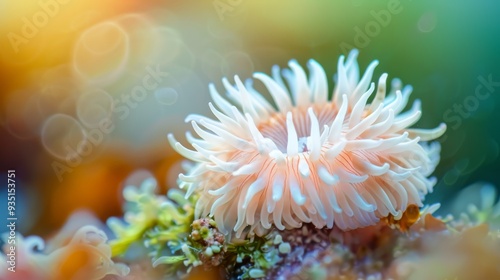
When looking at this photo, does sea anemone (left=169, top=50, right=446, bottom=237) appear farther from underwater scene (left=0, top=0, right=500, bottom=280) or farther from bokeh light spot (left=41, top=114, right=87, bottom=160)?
bokeh light spot (left=41, top=114, right=87, bottom=160)

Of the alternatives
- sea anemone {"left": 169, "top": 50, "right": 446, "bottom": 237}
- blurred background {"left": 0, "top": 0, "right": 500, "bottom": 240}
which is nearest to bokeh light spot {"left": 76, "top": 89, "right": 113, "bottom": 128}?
blurred background {"left": 0, "top": 0, "right": 500, "bottom": 240}

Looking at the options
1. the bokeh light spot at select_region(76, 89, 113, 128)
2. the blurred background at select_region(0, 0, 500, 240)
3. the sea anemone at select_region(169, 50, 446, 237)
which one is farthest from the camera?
the bokeh light spot at select_region(76, 89, 113, 128)

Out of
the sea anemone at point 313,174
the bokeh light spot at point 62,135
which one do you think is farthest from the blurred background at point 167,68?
the sea anemone at point 313,174

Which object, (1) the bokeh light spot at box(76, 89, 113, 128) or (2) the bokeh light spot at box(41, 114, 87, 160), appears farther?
(1) the bokeh light spot at box(76, 89, 113, 128)

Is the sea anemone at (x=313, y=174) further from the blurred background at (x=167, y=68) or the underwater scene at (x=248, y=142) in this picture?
the blurred background at (x=167, y=68)

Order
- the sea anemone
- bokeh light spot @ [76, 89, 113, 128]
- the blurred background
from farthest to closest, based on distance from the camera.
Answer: bokeh light spot @ [76, 89, 113, 128] < the blurred background < the sea anemone

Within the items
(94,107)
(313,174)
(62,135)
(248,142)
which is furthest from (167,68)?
(313,174)

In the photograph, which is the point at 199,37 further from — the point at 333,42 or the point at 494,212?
the point at 494,212

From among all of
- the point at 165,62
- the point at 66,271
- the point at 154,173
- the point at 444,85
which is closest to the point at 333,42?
the point at 444,85

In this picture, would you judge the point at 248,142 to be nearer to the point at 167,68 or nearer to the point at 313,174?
the point at 313,174
